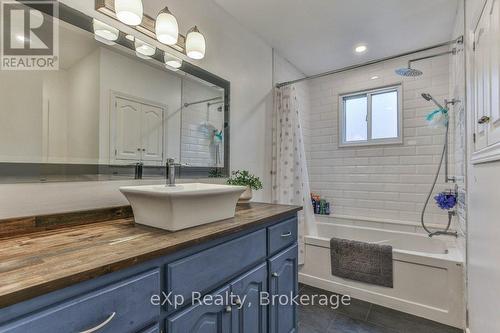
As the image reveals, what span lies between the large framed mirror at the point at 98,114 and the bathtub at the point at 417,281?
1.46m

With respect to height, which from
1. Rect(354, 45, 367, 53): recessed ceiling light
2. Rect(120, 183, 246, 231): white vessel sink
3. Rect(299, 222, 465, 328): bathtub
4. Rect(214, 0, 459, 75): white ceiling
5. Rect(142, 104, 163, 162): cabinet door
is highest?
Rect(214, 0, 459, 75): white ceiling

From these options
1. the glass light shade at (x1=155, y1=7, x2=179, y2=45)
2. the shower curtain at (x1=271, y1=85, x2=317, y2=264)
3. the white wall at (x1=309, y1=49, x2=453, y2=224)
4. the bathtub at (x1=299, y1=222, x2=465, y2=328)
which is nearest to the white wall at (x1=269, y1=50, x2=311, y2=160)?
the white wall at (x1=309, y1=49, x2=453, y2=224)

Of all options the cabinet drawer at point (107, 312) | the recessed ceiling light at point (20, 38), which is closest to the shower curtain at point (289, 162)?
the cabinet drawer at point (107, 312)

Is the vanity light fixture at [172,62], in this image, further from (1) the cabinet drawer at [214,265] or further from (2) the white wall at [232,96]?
(1) the cabinet drawer at [214,265]

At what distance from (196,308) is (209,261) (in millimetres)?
157

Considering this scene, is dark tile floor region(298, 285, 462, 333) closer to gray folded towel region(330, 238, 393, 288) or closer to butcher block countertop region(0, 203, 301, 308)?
A: gray folded towel region(330, 238, 393, 288)

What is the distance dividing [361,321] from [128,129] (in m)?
2.09

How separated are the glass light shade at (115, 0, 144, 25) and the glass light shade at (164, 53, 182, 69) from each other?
0.84 feet

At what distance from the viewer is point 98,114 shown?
1.21 metres

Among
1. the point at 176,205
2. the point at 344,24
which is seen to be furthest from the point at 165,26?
the point at 344,24

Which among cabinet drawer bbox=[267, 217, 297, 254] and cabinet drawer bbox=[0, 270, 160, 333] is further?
cabinet drawer bbox=[267, 217, 297, 254]

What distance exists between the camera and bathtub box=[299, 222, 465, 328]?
1.84 metres

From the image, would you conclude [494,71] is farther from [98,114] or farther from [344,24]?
[98,114]

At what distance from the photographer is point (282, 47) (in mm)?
2639
